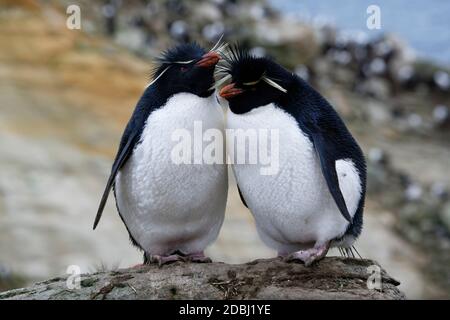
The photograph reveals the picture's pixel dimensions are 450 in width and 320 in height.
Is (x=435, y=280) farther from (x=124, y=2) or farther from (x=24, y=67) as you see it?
(x=124, y=2)

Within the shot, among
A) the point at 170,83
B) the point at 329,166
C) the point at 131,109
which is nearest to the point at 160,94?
the point at 170,83

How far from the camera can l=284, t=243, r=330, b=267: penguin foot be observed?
286 centimetres

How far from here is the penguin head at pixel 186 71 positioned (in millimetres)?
2941

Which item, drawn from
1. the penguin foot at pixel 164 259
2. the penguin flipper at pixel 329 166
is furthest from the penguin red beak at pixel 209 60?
the penguin foot at pixel 164 259

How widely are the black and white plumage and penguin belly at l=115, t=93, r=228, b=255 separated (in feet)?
0.35

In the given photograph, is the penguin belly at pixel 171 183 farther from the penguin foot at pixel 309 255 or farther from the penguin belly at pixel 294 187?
the penguin foot at pixel 309 255

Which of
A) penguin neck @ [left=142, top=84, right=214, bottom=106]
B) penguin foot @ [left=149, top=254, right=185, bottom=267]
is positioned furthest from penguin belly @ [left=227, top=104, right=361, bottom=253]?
penguin foot @ [left=149, top=254, right=185, bottom=267]

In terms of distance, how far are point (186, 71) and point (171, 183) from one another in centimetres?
41

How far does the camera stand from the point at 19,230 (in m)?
6.21

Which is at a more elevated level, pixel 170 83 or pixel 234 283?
pixel 170 83

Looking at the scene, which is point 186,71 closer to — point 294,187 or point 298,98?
point 298,98

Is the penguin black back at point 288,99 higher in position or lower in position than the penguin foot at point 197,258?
higher

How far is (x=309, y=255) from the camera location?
288 centimetres

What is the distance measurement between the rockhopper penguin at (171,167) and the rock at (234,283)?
0.48ft
